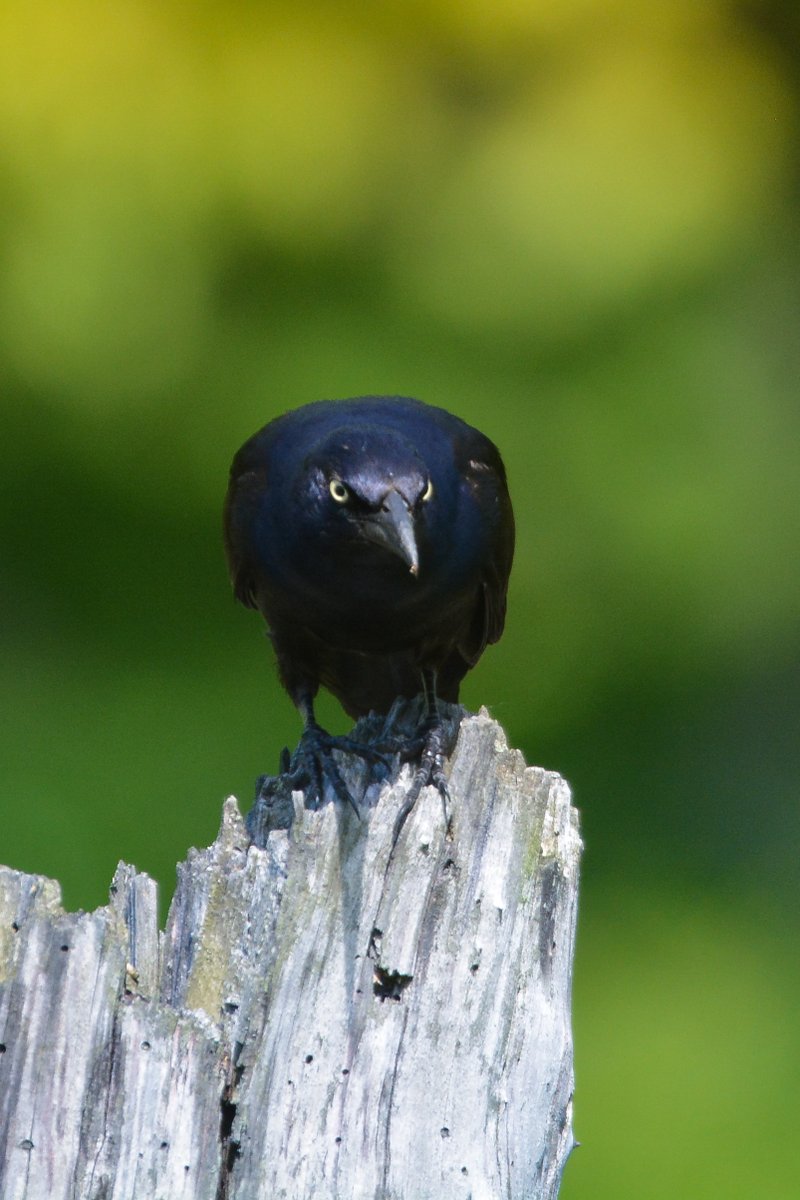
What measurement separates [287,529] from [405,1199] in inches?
66.6

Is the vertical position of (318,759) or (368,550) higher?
(368,550)

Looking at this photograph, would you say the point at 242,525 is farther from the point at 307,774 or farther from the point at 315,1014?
the point at 315,1014

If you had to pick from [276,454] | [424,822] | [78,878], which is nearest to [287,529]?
[276,454]

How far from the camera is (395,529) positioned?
3225 mm

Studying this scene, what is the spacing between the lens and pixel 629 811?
21.2 ft

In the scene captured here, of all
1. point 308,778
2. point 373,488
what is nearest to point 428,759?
point 308,778

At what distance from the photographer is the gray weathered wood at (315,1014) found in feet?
6.91

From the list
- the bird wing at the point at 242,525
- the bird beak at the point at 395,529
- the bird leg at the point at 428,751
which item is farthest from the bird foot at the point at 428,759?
the bird wing at the point at 242,525

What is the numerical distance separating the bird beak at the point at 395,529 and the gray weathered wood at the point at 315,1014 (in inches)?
22.5

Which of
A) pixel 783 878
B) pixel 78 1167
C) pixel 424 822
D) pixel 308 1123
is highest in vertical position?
pixel 783 878

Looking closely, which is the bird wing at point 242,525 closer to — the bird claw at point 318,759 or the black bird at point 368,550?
the black bird at point 368,550

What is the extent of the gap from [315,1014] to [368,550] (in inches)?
52.2

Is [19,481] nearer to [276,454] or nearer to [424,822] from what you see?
[276,454]

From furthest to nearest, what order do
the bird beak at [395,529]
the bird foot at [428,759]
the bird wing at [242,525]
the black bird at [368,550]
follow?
the bird wing at [242,525], the black bird at [368,550], the bird beak at [395,529], the bird foot at [428,759]
